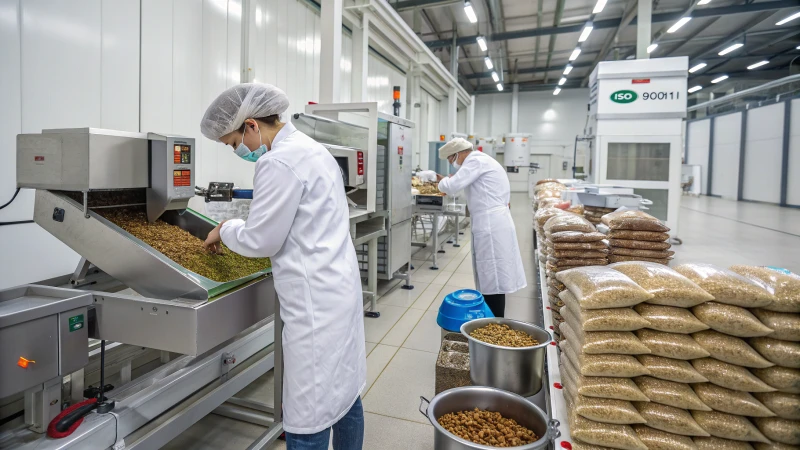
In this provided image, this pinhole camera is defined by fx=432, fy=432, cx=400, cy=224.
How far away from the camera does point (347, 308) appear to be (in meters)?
1.41

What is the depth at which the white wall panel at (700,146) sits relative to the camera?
14.4 m

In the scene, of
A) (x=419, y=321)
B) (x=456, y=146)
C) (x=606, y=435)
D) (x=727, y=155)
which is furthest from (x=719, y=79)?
(x=606, y=435)

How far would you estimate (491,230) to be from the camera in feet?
10.3

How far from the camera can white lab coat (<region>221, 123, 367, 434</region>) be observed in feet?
4.28

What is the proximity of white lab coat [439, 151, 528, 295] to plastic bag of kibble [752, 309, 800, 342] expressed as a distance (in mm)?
2009

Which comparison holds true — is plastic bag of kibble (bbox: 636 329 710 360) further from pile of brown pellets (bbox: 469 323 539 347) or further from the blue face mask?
the blue face mask

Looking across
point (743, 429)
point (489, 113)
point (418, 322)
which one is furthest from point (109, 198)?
point (489, 113)

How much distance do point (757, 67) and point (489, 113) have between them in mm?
8119

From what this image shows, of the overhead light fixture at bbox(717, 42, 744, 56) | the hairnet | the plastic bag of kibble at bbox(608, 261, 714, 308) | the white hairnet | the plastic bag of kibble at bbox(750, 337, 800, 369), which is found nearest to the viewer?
the plastic bag of kibble at bbox(750, 337, 800, 369)

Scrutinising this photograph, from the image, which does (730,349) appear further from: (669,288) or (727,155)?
(727,155)

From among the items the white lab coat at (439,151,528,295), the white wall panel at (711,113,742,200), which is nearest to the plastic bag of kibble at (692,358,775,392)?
the white lab coat at (439,151,528,295)

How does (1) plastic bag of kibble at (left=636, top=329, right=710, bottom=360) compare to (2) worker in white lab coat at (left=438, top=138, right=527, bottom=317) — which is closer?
(1) plastic bag of kibble at (left=636, top=329, right=710, bottom=360)

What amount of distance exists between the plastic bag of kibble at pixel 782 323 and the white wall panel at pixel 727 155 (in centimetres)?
1425

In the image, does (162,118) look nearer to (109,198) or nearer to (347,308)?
(109,198)
